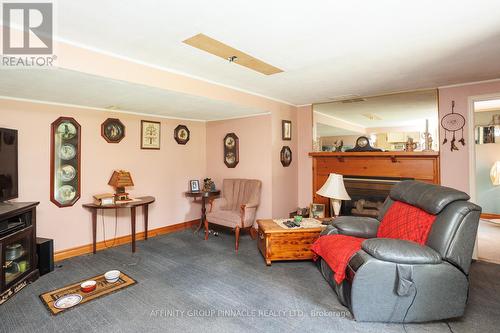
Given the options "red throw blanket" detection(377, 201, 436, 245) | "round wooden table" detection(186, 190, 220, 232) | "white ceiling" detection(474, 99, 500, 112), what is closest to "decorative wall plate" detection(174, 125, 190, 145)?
"round wooden table" detection(186, 190, 220, 232)

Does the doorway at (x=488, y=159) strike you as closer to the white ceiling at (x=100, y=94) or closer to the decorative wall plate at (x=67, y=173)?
the white ceiling at (x=100, y=94)

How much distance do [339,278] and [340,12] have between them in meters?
1.95

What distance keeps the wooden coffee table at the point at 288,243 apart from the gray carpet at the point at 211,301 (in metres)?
0.11

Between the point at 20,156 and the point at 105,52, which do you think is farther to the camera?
the point at 20,156

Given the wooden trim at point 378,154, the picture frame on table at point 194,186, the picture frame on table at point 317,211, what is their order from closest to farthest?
the wooden trim at point 378,154
the picture frame on table at point 317,211
the picture frame on table at point 194,186

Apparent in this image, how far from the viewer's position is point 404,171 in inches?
155

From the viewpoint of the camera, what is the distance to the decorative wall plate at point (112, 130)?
3.91m

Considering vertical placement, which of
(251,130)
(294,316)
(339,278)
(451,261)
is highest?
(251,130)

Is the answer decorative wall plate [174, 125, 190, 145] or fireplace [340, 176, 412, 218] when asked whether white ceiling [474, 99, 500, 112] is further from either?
decorative wall plate [174, 125, 190, 145]

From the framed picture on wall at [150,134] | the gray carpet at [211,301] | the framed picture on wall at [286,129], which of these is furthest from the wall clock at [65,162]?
the framed picture on wall at [286,129]

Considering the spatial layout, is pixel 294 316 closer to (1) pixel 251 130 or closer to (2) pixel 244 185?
(2) pixel 244 185

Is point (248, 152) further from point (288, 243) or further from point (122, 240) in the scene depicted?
point (122, 240)

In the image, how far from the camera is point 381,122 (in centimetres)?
422

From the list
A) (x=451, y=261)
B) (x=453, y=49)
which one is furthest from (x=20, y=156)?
(x=453, y=49)
